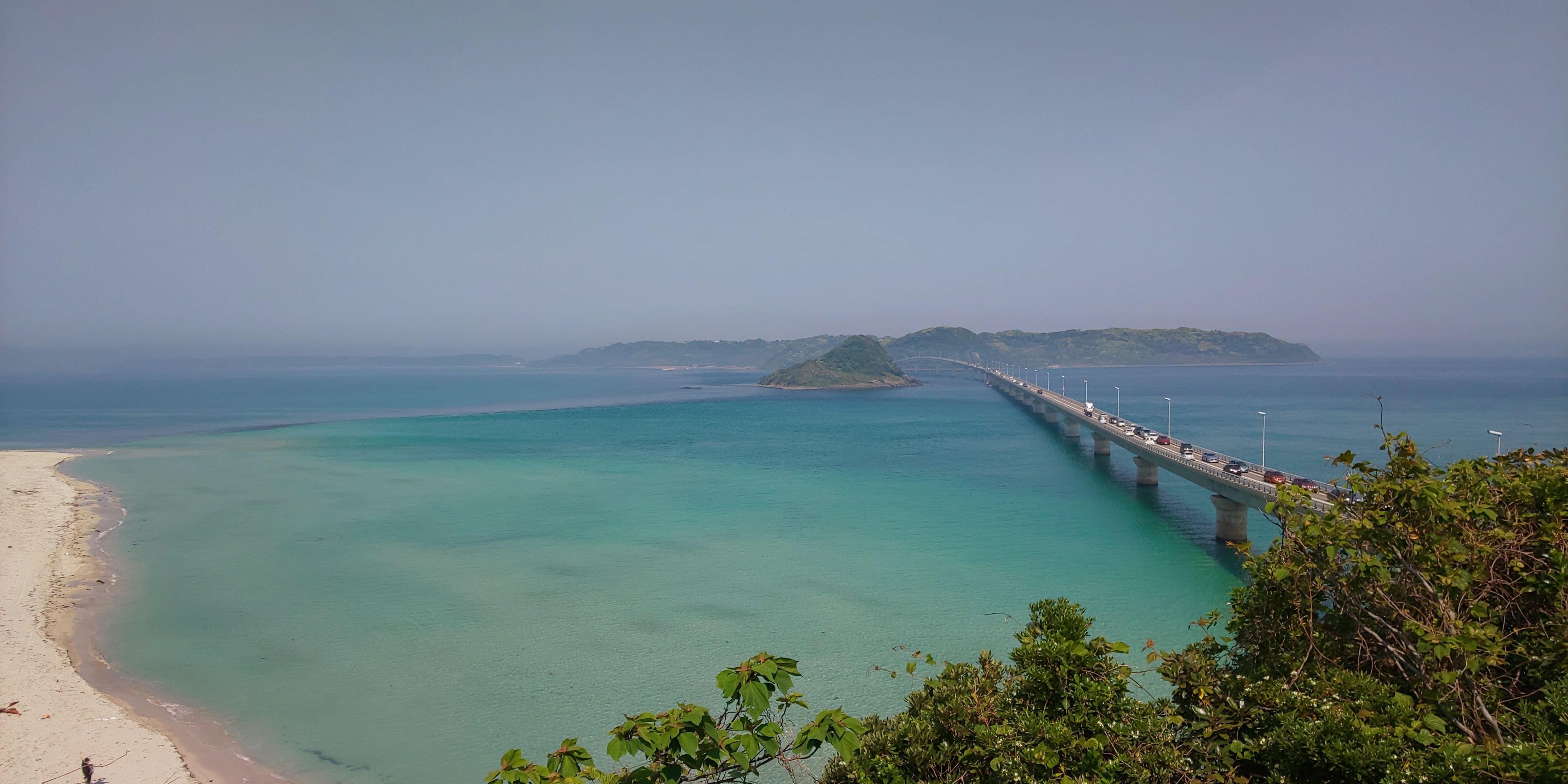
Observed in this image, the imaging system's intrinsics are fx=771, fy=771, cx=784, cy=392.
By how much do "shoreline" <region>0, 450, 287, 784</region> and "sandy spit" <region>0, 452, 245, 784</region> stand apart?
27 millimetres

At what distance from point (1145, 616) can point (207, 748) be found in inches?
863

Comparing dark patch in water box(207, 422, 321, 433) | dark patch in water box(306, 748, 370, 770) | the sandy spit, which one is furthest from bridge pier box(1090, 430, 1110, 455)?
dark patch in water box(207, 422, 321, 433)

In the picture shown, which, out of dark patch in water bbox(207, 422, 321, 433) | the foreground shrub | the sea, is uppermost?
the foreground shrub

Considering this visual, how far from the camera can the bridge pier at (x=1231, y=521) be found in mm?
29875

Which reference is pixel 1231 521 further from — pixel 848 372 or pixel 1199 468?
pixel 848 372

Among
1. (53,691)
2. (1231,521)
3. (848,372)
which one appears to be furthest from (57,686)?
(848,372)

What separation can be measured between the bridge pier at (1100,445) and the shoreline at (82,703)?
5070 centimetres

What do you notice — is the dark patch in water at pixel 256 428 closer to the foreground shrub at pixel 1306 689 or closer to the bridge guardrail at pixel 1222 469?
the bridge guardrail at pixel 1222 469

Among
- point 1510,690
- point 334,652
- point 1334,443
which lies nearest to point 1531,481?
point 1510,690

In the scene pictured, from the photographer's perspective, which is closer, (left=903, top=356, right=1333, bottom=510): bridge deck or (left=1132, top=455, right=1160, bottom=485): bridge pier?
(left=903, top=356, right=1333, bottom=510): bridge deck

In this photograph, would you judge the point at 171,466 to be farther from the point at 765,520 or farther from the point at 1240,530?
the point at 1240,530

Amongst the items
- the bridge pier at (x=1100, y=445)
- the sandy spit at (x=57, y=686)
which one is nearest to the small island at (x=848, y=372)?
the bridge pier at (x=1100, y=445)

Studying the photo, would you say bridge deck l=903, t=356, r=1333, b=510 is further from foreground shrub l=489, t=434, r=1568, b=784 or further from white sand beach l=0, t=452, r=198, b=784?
white sand beach l=0, t=452, r=198, b=784

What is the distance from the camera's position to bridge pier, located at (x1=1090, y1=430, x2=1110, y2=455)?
53.7 meters
